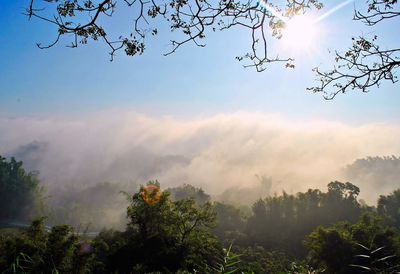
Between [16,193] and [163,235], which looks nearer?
[163,235]

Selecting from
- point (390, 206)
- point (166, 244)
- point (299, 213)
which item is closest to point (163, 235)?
point (166, 244)

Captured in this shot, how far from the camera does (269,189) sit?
150 meters

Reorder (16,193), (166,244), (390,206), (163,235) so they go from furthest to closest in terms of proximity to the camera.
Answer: (16,193) < (390,206) < (163,235) < (166,244)

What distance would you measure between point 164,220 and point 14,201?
65.3 metres

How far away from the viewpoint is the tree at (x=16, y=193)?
3004 inches

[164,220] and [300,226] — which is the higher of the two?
[164,220]

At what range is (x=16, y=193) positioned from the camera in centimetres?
7894

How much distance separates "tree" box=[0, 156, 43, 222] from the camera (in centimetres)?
7631

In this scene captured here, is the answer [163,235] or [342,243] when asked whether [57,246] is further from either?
[342,243]

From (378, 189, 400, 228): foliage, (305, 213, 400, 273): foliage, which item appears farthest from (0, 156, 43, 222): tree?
(378, 189, 400, 228): foliage

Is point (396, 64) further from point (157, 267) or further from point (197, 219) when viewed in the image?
point (197, 219)

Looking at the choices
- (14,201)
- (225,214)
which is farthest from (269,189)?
(14,201)

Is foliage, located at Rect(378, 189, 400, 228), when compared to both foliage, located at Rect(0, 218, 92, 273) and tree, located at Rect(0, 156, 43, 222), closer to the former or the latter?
foliage, located at Rect(0, 218, 92, 273)

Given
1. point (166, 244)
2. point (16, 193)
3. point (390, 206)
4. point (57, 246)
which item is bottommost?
point (166, 244)
